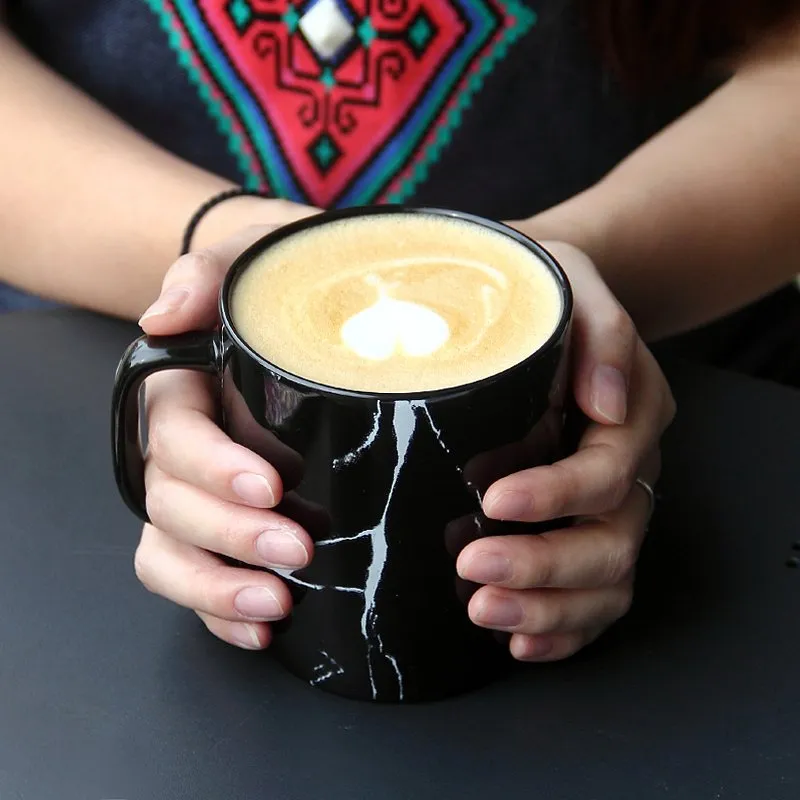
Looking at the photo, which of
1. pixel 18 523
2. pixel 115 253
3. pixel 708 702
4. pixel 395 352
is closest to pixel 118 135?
pixel 115 253

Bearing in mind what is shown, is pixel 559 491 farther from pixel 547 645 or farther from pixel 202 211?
pixel 202 211

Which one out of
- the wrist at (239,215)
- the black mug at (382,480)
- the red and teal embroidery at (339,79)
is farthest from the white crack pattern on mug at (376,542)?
the red and teal embroidery at (339,79)

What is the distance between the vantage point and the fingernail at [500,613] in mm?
434

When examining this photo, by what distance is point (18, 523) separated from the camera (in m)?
0.55

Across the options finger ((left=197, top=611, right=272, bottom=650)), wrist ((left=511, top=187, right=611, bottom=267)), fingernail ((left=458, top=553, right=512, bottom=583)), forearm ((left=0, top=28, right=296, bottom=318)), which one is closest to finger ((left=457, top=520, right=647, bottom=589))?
fingernail ((left=458, top=553, right=512, bottom=583))

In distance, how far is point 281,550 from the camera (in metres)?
0.42

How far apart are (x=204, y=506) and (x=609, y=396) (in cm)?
20

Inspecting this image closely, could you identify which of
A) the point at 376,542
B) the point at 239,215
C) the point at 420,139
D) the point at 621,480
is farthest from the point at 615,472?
the point at 420,139

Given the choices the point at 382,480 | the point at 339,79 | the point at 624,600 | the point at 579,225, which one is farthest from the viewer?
the point at 339,79

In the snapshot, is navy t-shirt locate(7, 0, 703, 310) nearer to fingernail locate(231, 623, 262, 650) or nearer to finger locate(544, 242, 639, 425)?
finger locate(544, 242, 639, 425)

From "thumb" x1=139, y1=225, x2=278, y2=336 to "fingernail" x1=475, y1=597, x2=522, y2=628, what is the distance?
0.62ft

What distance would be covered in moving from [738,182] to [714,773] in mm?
502

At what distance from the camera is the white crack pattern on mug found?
37 cm

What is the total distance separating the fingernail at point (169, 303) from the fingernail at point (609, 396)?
8.0 inches
